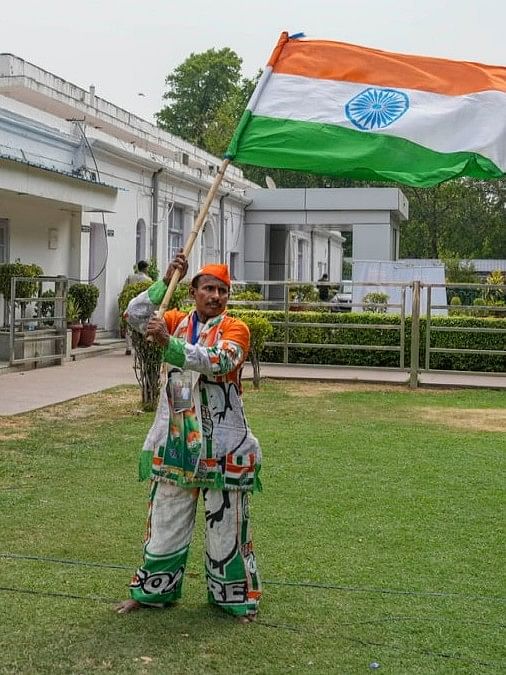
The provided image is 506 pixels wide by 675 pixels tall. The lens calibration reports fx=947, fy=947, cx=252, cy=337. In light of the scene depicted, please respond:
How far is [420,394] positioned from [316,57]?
8363mm

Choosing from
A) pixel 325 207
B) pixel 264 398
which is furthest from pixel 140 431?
pixel 325 207

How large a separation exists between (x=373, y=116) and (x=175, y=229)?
19.7 m

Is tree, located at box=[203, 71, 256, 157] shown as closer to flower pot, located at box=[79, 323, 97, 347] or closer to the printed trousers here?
flower pot, located at box=[79, 323, 97, 347]

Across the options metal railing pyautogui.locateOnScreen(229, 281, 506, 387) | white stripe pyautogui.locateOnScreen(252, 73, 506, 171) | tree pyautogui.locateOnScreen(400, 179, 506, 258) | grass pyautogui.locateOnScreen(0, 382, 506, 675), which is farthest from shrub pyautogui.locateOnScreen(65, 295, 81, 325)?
tree pyautogui.locateOnScreen(400, 179, 506, 258)

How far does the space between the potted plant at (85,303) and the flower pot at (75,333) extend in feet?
0.44

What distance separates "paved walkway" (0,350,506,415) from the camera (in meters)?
11.8

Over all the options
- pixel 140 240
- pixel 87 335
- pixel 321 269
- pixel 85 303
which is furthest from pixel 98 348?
pixel 321 269

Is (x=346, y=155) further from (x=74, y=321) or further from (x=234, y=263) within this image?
(x=234, y=263)

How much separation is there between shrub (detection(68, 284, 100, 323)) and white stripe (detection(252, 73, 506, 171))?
1270cm

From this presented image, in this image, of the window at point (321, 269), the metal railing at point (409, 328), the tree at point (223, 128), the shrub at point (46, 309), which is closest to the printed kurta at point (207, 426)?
the metal railing at point (409, 328)

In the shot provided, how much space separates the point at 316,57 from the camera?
5.42 meters

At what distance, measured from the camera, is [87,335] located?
17.9 metres

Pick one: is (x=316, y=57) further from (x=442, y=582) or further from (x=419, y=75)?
(x=442, y=582)

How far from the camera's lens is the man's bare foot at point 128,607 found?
4379mm
